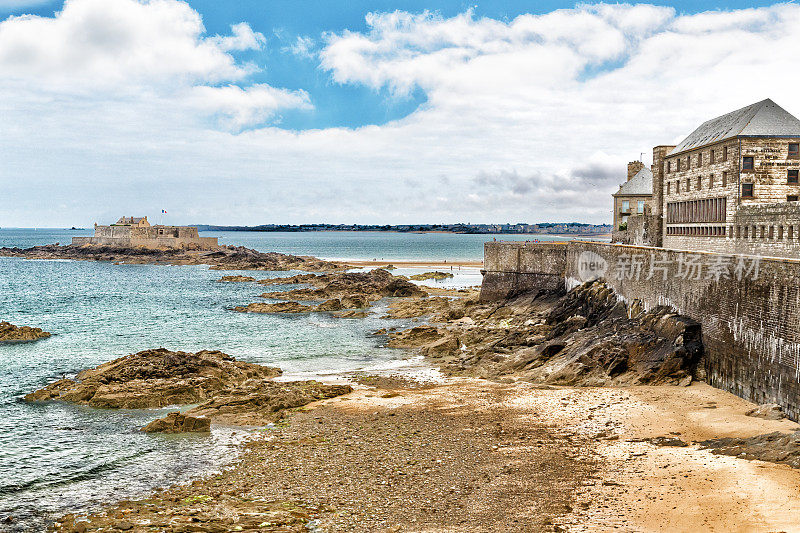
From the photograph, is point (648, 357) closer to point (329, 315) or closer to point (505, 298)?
point (505, 298)

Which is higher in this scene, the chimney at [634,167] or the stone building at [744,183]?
the chimney at [634,167]

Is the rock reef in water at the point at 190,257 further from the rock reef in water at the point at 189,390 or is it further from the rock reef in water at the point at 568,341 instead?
the rock reef in water at the point at 189,390

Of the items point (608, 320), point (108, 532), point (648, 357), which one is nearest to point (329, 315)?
point (608, 320)

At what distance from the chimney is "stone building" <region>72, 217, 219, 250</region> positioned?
95.1 metres

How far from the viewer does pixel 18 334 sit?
3778cm

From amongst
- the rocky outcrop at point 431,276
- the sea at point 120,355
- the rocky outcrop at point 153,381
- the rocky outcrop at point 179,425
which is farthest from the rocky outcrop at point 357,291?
the rocky outcrop at point 179,425

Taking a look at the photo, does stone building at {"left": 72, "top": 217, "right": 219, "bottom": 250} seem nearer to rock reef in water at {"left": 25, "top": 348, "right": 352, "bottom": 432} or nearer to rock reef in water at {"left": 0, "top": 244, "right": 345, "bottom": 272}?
rock reef in water at {"left": 0, "top": 244, "right": 345, "bottom": 272}

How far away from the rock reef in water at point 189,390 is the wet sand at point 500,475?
2.16m

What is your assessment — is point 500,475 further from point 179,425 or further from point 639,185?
point 639,185

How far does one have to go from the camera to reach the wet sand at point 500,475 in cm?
1188

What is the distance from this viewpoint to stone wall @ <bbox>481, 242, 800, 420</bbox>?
1582cm

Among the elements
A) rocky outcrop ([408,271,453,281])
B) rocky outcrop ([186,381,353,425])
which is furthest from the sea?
rocky outcrop ([408,271,453,281])

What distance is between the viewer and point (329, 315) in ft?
164

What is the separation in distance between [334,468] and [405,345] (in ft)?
66.3
